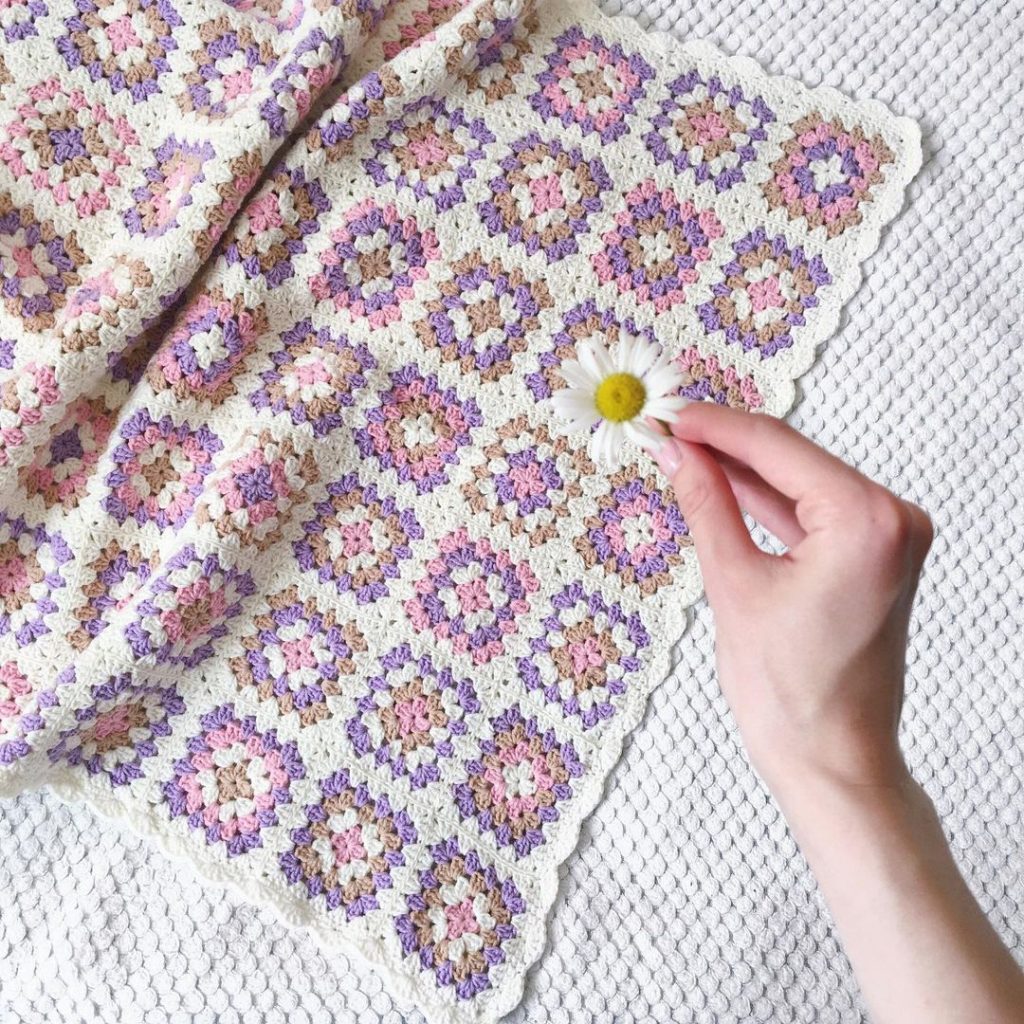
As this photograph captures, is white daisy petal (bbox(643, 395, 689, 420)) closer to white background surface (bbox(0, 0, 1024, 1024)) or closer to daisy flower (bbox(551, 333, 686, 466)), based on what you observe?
daisy flower (bbox(551, 333, 686, 466))

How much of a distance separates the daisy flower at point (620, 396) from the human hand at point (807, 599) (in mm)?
26

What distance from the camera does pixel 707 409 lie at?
0.62 m

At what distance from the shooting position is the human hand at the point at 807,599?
0.57m

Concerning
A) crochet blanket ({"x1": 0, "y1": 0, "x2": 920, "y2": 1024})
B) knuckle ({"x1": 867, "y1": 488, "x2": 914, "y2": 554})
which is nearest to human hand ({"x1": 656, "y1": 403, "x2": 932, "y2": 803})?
knuckle ({"x1": 867, "y1": 488, "x2": 914, "y2": 554})

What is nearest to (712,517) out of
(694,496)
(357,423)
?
(694,496)

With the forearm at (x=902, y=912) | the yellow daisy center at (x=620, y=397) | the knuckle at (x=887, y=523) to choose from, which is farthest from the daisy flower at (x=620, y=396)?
the forearm at (x=902, y=912)

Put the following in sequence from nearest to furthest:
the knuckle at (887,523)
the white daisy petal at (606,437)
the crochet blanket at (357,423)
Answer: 1. the knuckle at (887,523)
2. the white daisy petal at (606,437)
3. the crochet blanket at (357,423)

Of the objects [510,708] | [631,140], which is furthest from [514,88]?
[510,708]

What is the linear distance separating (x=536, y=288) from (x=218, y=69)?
34cm

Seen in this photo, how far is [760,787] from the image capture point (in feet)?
2.90

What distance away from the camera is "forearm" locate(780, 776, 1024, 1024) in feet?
1.90

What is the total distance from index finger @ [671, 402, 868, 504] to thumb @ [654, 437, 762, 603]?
1 centimetres

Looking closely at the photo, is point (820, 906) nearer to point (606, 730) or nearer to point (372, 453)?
point (606, 730)

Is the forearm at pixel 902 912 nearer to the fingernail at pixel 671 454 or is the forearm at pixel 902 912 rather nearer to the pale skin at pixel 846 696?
the pale skin at pixel 846 696
